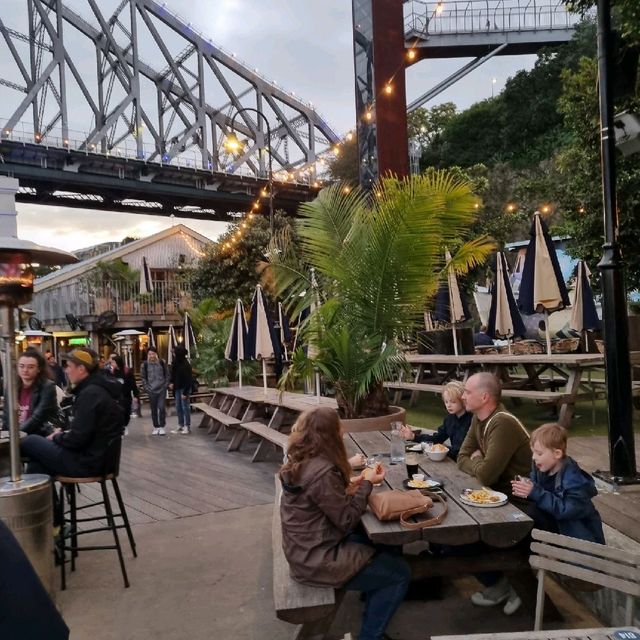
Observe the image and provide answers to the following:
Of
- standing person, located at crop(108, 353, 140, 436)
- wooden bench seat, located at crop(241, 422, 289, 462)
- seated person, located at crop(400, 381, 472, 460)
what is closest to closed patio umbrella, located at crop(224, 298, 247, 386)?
wooden bench seat, located at crop(241, 422, 289, 462)

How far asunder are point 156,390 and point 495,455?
321 inches

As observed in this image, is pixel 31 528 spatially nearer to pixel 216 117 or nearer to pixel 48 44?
pixel 48 44

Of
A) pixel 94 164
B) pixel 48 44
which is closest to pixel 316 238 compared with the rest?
pixel 94 164

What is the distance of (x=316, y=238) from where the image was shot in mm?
5781

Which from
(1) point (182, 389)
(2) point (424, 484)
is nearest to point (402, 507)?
(2) point (424, 484)

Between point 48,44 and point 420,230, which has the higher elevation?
point 48,44

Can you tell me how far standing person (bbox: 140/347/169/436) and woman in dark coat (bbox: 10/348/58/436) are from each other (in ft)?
16.3

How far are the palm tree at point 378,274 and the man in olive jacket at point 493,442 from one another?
1694 millimetres

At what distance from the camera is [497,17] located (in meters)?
39.3

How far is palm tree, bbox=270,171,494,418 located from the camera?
5.20 meters

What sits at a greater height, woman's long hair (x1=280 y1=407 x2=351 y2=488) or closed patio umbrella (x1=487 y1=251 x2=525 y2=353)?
closed patio umbrella (x1=487 y1=251 x2=525 y2=353)

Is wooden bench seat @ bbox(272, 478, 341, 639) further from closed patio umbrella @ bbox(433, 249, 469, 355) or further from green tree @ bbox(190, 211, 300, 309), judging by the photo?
green tree @ bbox(190, 211, 300, 309)

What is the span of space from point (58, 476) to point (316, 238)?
10.5ft

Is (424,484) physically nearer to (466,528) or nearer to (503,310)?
(466,528)
